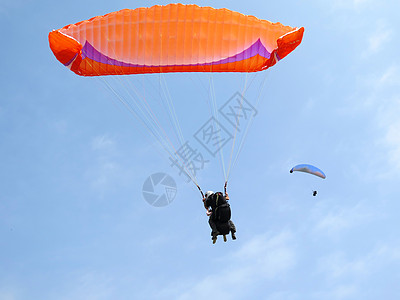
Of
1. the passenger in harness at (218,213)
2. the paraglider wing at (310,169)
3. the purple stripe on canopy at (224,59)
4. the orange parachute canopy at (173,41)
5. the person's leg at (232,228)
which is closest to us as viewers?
the passenger in harness at (218,213)

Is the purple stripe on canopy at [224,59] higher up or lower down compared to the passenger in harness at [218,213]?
higher up

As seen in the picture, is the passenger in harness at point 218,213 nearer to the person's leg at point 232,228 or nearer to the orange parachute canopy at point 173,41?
the person's leg at point 232,228

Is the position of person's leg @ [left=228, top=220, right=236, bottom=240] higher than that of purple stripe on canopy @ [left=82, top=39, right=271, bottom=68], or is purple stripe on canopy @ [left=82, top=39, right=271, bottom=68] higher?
purple stripe on canopy @ [left=82, top=39, right=271, bottom=68]

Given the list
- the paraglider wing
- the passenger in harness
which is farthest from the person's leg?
the paraglider wing

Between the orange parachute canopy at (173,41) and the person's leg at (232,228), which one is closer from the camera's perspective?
the person's leg at (232,228)

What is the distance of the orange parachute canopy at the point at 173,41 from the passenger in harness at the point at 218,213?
14.2 feet

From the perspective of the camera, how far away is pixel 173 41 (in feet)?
52.4

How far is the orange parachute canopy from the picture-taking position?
15.9m

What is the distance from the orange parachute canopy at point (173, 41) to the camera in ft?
52.0

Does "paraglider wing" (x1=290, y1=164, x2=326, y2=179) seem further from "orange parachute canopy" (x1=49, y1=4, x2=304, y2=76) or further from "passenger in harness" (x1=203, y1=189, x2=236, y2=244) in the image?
"orange parachute canopy" (x1=49, y1=4, x2=304, y2=76)

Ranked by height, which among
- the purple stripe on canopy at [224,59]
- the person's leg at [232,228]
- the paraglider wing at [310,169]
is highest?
the purple stripe on canopy at [224,59]

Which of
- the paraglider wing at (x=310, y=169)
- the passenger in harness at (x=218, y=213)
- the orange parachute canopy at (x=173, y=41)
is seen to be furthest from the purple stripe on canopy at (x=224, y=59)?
the passenger in harness at (x=218, y=213)

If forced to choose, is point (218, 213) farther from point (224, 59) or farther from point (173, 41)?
point (173, 41)

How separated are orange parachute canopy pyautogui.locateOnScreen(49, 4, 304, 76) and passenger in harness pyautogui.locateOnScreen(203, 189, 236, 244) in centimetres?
431
